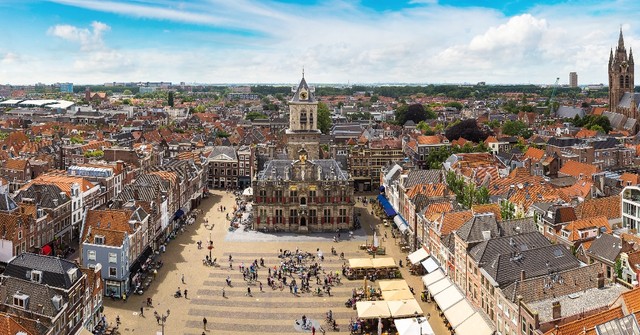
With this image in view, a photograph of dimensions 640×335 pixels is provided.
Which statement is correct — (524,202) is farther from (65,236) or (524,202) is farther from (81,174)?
(81,174)

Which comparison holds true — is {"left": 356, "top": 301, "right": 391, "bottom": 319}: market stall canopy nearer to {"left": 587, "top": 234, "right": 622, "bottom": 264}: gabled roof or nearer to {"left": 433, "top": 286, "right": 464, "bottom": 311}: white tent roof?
{"left": 433, "top": 286, "right": 464, "bottom": 311}: white tent roof

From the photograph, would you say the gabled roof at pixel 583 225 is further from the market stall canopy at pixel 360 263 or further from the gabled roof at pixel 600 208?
the market stall canopy at pixel 360 263

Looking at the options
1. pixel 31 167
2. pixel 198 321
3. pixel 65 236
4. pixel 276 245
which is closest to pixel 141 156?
pixel 31 167

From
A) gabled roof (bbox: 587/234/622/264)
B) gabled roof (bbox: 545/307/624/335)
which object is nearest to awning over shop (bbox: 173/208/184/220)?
gabled roof (bbox: 587/234/622/264)

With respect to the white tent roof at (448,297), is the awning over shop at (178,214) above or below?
above

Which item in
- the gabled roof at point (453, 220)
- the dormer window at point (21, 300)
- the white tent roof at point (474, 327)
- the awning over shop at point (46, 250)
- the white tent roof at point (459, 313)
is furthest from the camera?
the awning over shop at point (46, 250)

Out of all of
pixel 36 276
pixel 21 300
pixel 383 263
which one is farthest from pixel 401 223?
pixel 21 300

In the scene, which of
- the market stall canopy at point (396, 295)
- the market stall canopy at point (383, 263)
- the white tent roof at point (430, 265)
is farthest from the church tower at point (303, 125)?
the market stall canopy at point (396, 295)
